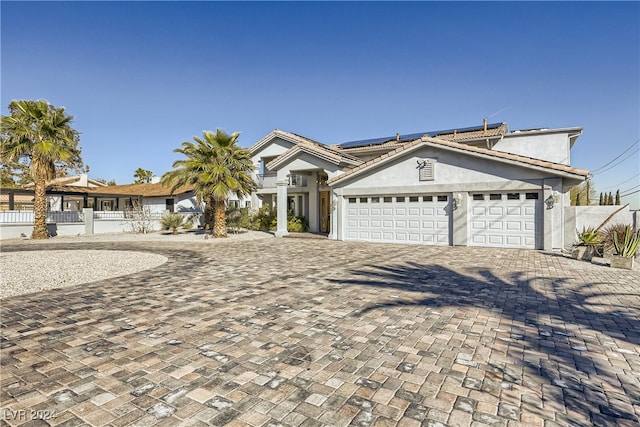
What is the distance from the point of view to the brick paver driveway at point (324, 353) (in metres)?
2.76

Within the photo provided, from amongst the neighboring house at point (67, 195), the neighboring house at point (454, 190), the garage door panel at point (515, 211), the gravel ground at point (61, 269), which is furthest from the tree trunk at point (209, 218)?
the garage door panel at point (515, 211)

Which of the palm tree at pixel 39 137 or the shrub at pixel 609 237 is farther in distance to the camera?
the palm tree at pixel 39 137

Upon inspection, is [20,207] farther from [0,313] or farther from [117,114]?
[0,313]

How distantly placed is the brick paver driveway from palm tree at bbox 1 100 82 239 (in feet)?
53.2

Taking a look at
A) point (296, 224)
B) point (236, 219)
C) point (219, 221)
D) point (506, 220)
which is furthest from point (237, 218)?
point (506, 220)

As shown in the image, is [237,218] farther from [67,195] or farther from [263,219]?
[67,195]

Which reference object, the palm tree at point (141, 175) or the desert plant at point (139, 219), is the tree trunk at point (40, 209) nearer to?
the desert plant at point (139, 219)

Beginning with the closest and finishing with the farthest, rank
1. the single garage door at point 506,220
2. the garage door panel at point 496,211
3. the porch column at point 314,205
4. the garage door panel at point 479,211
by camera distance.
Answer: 1. the single garage door at point 506,220
2. the garage door panel at point 496,211
3. the garage door panel at point 479,211
4. the porch column at point 314,205

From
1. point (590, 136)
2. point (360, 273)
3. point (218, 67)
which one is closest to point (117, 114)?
point (218, 67)

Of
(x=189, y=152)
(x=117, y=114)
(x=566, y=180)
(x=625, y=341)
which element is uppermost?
(x=117, y=114)

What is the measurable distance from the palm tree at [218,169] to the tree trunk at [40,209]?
27.2ft

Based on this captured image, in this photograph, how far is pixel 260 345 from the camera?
4090 millimetres

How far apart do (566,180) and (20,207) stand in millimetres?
41659

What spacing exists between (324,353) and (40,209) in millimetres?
23815
